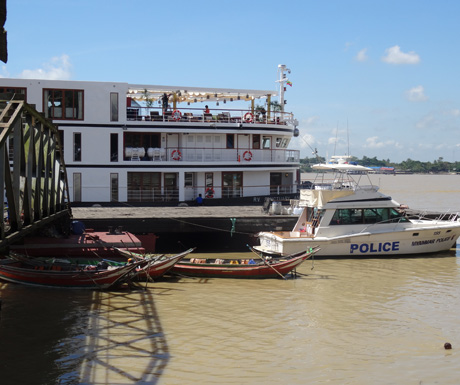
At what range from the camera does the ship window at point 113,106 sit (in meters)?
29.8

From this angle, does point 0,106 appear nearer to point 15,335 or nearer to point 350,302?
point 15,335

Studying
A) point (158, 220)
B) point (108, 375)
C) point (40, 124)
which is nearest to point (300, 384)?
point (108, 375)

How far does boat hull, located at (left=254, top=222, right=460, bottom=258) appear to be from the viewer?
23.0 metres

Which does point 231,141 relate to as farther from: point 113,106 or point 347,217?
point 347,217

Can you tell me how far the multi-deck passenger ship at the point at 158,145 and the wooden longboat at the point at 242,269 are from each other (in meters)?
10.6

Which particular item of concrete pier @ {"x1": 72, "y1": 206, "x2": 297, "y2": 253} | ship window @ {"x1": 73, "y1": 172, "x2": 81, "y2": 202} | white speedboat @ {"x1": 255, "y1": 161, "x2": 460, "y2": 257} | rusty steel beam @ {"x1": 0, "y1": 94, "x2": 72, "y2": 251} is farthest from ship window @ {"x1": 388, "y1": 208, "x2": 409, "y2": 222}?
ship window @ {"x1": 73, "y1": 172, "x2": 81, "y2": 202}

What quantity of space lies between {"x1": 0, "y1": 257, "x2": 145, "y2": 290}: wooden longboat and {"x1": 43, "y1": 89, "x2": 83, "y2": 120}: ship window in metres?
12.4

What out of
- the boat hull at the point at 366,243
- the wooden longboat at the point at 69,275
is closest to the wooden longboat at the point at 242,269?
the wooden longboat at the point at 69,275

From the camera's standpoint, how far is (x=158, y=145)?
31.9 metres

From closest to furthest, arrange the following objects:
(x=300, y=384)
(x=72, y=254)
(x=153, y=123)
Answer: (x=300, y=384), (x=72, y=254), (x=153, y=123)

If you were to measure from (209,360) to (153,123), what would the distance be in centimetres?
1977

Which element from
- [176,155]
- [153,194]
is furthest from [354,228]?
[153,194]

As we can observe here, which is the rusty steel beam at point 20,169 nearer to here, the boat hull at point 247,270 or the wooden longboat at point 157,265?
the wooden longboat at point 157,265

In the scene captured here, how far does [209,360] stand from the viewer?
1243 centimetres
